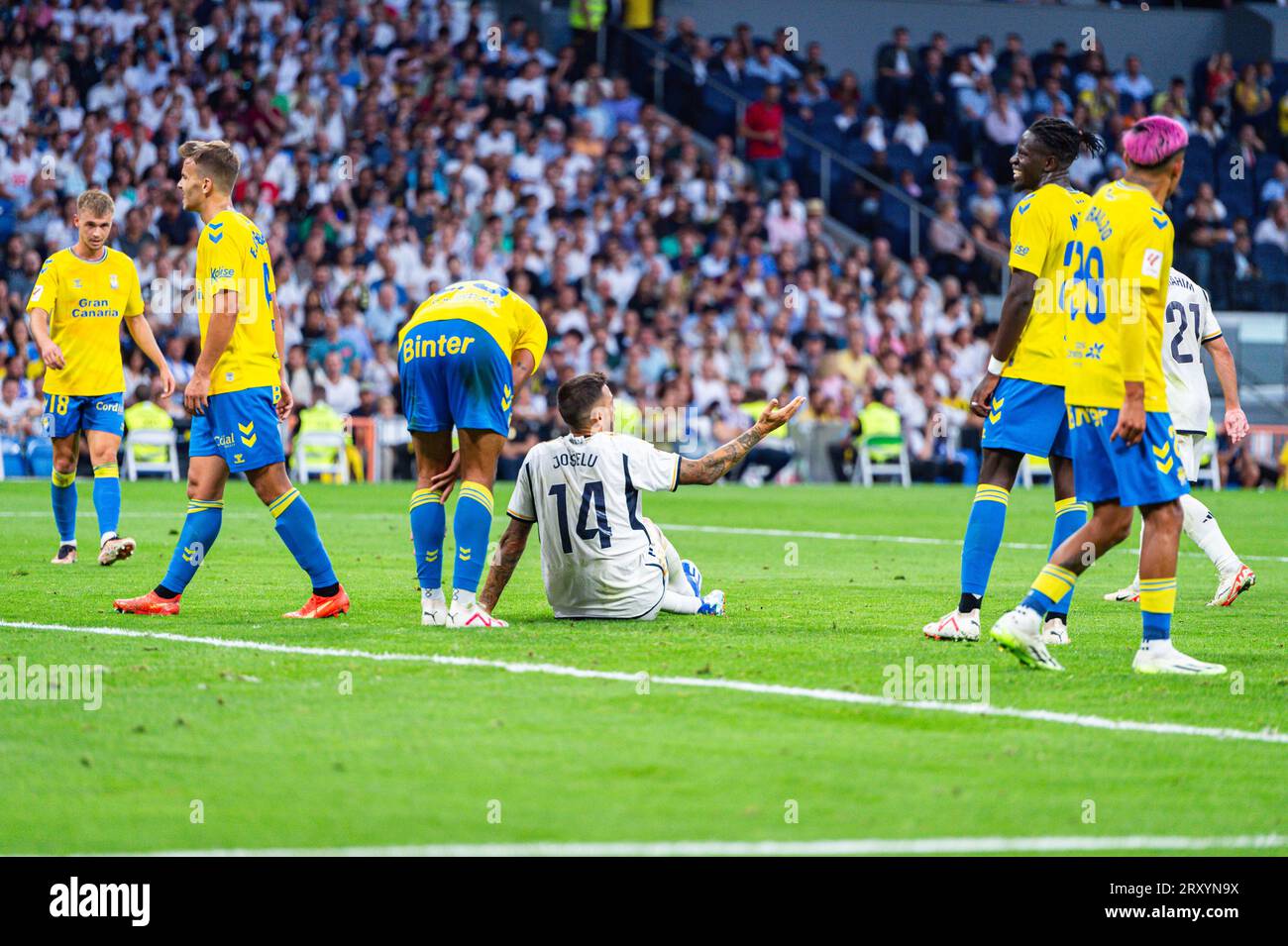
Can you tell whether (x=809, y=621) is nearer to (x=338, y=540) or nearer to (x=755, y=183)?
(x=338, y=540)

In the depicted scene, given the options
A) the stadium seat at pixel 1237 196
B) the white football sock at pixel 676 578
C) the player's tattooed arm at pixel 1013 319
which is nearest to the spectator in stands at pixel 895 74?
the stadium seat at pixel 1237 196

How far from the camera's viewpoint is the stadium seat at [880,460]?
2716 cm

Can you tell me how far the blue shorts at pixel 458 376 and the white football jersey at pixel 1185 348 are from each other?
433 cm

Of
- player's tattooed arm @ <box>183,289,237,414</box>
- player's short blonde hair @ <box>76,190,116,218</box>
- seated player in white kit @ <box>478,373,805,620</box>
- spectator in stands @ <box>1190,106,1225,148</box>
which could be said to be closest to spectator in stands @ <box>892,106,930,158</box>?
spectator in stands @ <box>1190,106,1225,148</box>

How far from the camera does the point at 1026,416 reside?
336 inches

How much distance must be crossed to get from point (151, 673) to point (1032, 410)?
166 inches

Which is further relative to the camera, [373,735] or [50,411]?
[50,411]

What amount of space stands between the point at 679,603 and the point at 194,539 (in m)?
2.51

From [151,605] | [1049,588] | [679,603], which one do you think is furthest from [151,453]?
[1049,588]

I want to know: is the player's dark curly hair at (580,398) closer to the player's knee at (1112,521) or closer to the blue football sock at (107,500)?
the player's knee at (1112,521)

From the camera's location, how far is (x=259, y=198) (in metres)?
25.9

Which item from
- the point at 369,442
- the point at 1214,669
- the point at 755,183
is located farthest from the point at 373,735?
the point at 755,183

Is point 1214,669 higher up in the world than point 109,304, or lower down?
lower down

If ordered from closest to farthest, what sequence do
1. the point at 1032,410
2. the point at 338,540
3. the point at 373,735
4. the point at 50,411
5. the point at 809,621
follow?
the point at 373,735 < the point at 1032,410 < the point at 809,621 < the point at 50,411 < the point at 338,540
